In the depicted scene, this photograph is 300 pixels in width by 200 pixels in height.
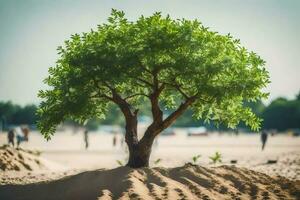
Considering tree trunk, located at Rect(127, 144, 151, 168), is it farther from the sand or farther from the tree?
the sand

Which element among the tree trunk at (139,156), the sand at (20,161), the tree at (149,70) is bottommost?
the sand at (20,161)

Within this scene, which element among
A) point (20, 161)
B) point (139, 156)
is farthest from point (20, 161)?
point (139, 156)

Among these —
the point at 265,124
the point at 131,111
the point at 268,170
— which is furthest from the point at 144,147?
the point at 265,124


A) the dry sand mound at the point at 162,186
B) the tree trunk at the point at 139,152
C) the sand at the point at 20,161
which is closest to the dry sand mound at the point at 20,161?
the sand at the point at 20,161

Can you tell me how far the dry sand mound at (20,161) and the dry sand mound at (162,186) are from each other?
832 cm

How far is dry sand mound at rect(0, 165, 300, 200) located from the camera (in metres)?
15.5

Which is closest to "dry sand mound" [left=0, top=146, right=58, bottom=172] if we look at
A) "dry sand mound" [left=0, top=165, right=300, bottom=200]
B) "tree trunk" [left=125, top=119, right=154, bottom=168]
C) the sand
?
the sand

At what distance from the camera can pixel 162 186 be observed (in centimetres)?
1616

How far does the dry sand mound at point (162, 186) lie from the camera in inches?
610

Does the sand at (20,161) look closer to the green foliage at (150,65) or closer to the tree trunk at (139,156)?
the green foliage at (150,65)

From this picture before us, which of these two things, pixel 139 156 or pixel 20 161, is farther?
pixel 20 161

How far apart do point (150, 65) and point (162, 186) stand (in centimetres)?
499

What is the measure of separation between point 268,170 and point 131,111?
10.8 meters

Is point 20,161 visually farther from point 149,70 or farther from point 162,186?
point 162,186
